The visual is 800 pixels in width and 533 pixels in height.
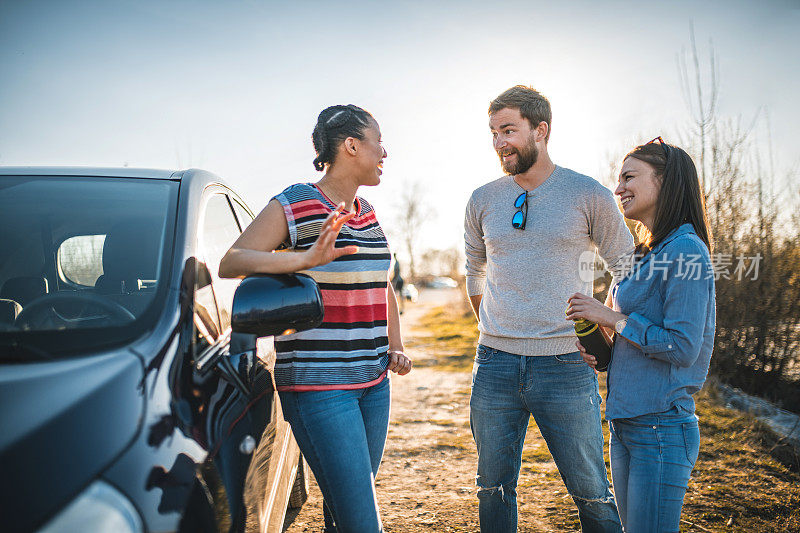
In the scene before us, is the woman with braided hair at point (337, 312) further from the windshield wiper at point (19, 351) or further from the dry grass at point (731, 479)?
the dry grass at point (731, 479)

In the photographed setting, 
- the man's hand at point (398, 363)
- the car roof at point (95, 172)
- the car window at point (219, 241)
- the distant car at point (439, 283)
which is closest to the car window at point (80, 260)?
the car roof at point (95, 172)

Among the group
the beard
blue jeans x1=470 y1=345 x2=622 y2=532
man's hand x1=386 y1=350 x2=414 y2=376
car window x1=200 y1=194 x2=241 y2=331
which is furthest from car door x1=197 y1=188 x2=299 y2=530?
the beard

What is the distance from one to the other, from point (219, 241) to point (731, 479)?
3.93 metres

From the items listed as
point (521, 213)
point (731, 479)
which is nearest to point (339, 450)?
point (521, 213)

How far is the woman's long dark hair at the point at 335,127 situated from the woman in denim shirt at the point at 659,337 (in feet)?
3.27

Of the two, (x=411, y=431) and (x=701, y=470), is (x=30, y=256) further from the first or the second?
(x=701, y=470)

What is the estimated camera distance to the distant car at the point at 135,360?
3.64 ft

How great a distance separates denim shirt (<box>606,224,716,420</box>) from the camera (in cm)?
185

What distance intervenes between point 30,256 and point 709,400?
20.0ft

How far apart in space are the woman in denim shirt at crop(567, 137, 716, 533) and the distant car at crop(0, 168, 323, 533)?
3.71ft

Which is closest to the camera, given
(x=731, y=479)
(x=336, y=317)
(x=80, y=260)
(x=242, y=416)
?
(x=242, y=416)

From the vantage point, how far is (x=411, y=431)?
5660 millimetres

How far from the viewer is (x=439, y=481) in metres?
4.30

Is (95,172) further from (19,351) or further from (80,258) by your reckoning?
(19,351)
